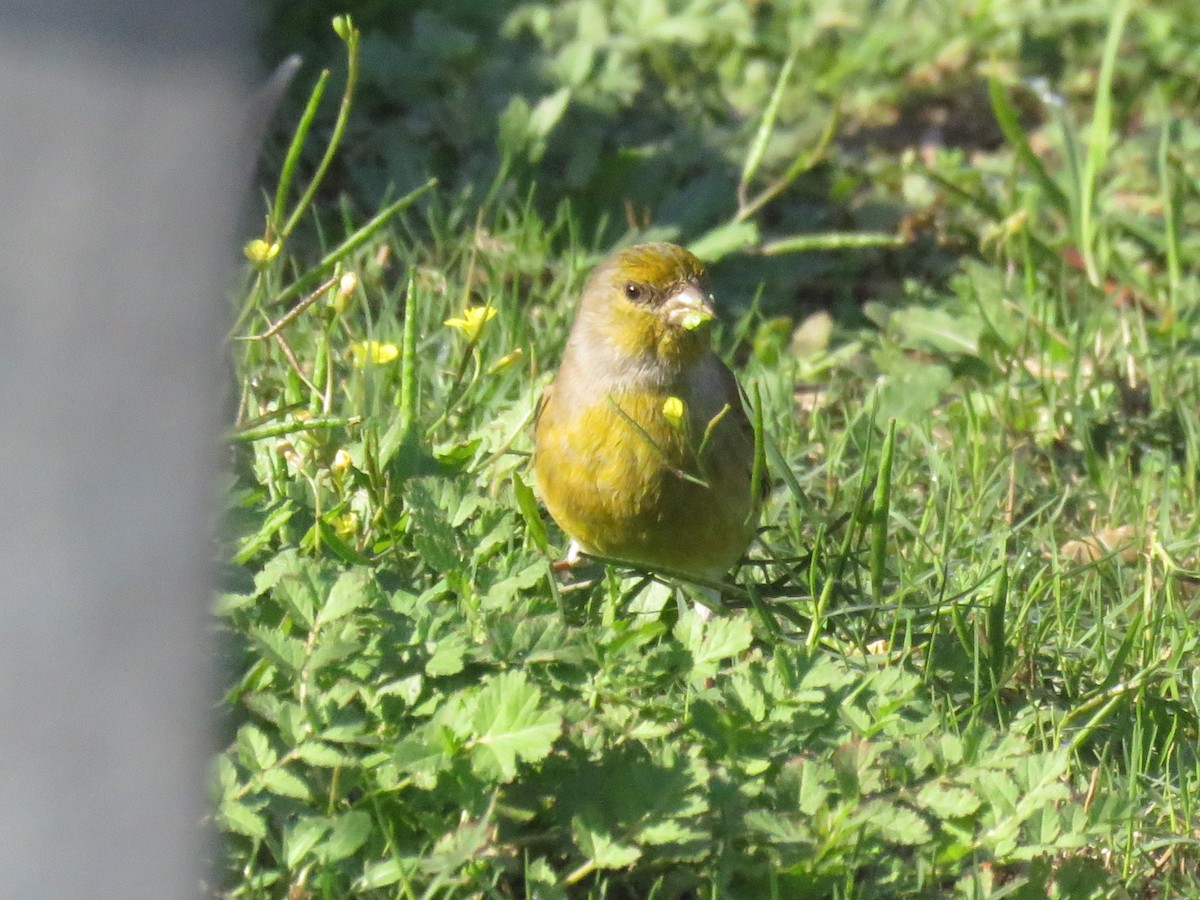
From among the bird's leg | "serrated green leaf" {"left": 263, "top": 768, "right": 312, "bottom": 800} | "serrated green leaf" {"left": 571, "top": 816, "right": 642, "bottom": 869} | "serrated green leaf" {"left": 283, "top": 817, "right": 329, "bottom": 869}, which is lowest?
the bird's leg

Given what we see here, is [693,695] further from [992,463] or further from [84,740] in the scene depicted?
[992,463]

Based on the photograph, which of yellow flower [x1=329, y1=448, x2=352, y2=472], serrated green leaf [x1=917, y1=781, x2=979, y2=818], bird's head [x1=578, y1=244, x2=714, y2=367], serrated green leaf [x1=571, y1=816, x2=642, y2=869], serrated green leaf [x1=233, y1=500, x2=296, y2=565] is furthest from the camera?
bird's head [x1=578, y1=244, x2=714, y2=367]

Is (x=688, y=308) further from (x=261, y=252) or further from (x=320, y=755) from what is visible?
(x=320, y=755)

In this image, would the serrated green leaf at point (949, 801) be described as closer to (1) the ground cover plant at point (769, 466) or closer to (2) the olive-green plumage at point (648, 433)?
(1) the ground cover plant at point (769, 466)

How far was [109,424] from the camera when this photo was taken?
5.64 ft

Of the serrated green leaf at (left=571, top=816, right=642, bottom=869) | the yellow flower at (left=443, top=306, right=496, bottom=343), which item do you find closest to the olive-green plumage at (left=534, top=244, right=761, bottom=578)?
the yellow flower at (left=443, top=306, right=496, bottom=343)

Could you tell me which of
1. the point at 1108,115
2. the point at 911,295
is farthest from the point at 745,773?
the point at 1108,115

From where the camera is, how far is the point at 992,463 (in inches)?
169

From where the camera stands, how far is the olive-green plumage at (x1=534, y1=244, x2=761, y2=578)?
347 centimetres

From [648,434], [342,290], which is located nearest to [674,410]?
[648,434]

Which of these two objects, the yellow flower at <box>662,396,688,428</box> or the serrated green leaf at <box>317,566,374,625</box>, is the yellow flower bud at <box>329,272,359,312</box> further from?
the serrated green leaf at <box>317,566,374,625</box>

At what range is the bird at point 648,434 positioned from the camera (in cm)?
347

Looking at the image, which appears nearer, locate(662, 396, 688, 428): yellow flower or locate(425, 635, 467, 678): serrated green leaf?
locate(425, 635, 467, 678): serrated green leaf

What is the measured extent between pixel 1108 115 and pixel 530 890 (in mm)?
3761
